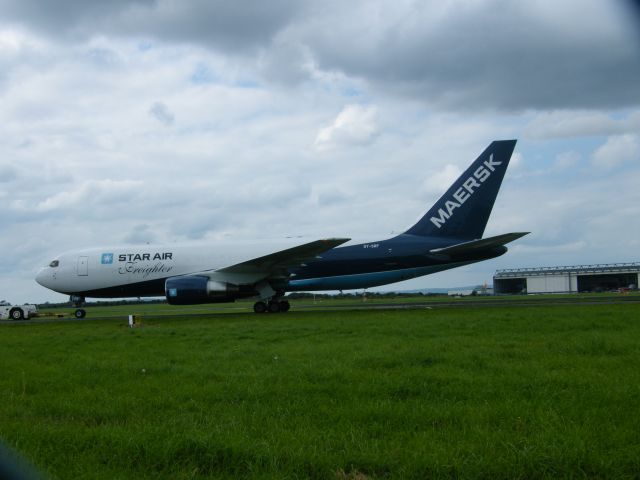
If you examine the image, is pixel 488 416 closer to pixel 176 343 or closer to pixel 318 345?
pixel 318 345

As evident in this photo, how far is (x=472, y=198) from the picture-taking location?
24.2 metres

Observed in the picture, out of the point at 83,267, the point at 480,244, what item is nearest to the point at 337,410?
the point at 480,244

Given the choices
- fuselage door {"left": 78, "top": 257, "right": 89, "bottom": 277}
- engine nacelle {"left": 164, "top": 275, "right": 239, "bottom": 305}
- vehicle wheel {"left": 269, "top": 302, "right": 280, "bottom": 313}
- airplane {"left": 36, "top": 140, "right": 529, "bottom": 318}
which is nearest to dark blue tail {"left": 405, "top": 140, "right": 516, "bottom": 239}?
airplane {"left": 36, "top": 140, "right": 529, "bottom": 318}

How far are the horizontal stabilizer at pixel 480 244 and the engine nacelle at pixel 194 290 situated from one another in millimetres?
8388

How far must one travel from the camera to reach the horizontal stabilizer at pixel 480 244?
21.5 meters

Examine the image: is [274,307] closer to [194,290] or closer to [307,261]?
[307,261]

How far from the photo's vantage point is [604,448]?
429cm

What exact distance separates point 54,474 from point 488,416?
3375 millimetres

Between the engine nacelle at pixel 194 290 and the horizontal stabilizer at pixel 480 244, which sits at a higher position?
the horizontal stabilizer at pixel 480 244

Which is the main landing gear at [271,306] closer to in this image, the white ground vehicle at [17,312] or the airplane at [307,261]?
the airplane at [307,261]

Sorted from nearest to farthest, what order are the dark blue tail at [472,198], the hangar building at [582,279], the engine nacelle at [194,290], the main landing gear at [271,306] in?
the engine nacelle at [194,290] < the dark blue tail at [472,198] < the main landing gear at [271,306] < the hangar building at [582,279]

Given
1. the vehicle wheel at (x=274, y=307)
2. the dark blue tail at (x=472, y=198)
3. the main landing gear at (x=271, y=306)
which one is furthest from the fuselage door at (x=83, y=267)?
the dark blue tail at (x=472, y=198)

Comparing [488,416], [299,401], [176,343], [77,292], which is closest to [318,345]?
[176,343]

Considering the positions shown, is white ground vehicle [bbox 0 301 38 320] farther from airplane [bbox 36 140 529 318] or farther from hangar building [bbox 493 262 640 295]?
hangar building [bbox 493 262 640 295]
